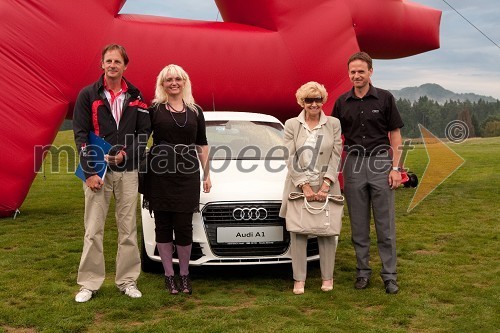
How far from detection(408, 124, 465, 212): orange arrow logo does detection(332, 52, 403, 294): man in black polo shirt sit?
4151 mm

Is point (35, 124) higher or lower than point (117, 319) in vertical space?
higher

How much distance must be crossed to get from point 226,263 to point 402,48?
710 cm

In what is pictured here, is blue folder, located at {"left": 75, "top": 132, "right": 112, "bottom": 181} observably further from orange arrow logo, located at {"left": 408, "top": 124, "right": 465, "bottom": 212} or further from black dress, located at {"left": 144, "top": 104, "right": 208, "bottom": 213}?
orange arrow logo, located at {"left": 408, "top": 124, "right": 465, "bottom": 212}

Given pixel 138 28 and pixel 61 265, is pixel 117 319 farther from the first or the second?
pixel 138 28

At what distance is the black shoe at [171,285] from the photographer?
180 inches

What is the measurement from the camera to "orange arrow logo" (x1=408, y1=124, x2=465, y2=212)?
9.62 m

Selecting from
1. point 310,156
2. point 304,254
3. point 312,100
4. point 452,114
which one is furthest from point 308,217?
point 452,114

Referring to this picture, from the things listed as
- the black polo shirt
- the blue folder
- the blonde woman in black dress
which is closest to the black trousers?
the blonde woman in black dress

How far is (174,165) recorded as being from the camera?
4.47 m

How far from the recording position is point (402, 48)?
413 inches

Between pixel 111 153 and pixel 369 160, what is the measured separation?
201 centimetres

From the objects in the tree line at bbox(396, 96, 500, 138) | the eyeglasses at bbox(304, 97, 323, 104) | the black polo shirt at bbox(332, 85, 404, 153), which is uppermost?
the tree line at bbox(396, 96, 500, 138)

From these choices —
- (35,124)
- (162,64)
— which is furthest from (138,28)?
(35,124)

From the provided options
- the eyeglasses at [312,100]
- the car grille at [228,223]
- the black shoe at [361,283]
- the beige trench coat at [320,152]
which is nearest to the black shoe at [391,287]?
the black shoe at [361,283]
